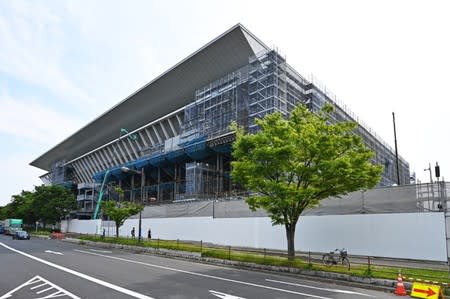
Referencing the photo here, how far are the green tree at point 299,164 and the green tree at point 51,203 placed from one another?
54.0 m

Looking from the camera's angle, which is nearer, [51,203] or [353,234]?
[353,234]

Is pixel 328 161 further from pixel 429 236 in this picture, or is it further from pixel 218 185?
pixel 218 185

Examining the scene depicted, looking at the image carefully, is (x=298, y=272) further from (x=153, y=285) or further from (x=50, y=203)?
(x=50, y=203)

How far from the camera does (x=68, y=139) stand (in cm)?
9625

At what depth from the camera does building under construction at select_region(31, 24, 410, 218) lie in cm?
4258

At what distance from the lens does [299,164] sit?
56.2 ft

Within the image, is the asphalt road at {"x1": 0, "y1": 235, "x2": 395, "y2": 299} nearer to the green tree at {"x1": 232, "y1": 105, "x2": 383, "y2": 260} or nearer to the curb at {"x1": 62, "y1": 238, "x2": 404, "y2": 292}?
the curb at {"x1": 62, "y1": 238, "x2": 404, "y2": 292}

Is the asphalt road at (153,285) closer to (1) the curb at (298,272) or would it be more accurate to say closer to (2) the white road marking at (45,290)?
(2) the white road marking at (45,290)

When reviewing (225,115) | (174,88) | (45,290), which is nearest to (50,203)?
(174,88)

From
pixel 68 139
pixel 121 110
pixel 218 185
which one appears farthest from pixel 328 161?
pixel 68 139

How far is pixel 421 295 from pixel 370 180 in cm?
707

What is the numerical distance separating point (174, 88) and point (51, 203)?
29.4 m

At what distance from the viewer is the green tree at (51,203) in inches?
2462

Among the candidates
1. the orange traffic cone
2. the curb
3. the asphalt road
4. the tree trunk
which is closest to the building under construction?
the curb
